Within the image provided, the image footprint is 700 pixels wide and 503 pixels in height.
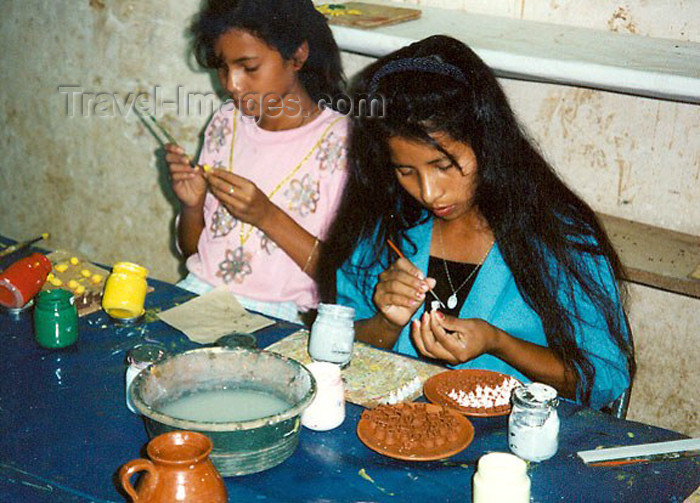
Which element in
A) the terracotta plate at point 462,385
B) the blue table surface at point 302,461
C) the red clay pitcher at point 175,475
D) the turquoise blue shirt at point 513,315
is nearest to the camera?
the red clay pitcher at point 175,475

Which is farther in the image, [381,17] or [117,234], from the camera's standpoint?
[117,234]

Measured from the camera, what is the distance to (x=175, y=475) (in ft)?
4.37

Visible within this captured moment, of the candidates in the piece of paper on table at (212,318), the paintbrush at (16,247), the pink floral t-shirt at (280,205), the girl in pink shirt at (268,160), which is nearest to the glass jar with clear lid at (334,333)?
the piece of paper on table at (212,318)

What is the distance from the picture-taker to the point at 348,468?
160cm

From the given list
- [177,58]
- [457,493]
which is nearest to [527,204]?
[457,493]

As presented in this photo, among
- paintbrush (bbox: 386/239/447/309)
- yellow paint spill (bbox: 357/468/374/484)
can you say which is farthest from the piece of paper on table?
yellow paint spill (bbox: 357/468/374/484)

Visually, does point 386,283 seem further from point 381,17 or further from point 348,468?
point 381,17

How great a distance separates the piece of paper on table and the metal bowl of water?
0.37 meters

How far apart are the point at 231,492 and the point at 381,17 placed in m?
1.77

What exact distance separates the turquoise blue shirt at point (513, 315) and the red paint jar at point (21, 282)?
84 cm

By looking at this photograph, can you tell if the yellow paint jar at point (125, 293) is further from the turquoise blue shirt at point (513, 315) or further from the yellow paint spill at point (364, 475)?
the yellow paint spill at point (364, 475)

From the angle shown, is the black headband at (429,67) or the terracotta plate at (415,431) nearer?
the terracotta plate at (415,431)

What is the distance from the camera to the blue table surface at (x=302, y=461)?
1529mm

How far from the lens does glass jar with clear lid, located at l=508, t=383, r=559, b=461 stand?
1.60 metres
